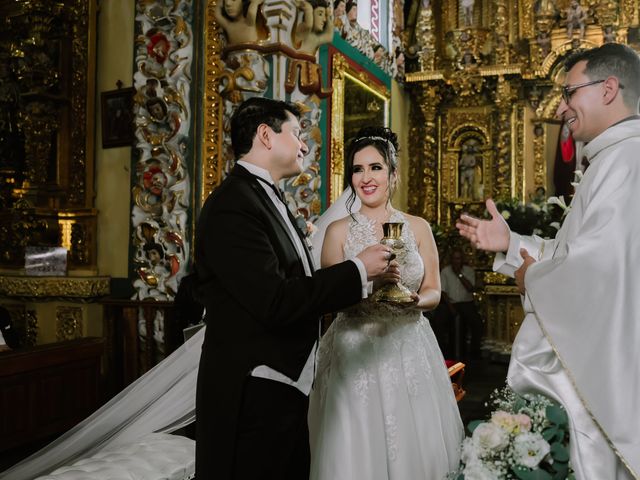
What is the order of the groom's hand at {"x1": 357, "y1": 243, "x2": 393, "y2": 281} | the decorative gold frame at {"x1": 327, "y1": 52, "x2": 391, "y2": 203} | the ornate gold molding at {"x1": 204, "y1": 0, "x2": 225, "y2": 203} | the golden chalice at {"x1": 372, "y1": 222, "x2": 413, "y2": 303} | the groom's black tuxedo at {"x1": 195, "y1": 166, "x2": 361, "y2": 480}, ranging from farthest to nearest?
the decorative gold frame at {"x1": 327, "y1": 52, "x2": 391, "y2": 203} < the ornate gold molding at {"x1": 204, "y1": 0, "x2": 225, "y2": 203} < the golden chalice at {"x1": 372, "y1": 222, "x2": 413, "y2": 303} < the groom's hand at {"x1": 357, "y1": 243, "x2": 393, "y2": 281} < the groom's black tuxedo at {"x1": 195, "y1": 166, "x2": 361, "y2": 480}

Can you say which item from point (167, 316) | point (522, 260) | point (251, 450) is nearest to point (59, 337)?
point (167, 316)

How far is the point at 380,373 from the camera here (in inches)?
123

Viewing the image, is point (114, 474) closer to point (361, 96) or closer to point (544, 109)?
point (361, 96)

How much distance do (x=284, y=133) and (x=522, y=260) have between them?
3.56ft

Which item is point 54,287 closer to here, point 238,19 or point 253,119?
point 238,19

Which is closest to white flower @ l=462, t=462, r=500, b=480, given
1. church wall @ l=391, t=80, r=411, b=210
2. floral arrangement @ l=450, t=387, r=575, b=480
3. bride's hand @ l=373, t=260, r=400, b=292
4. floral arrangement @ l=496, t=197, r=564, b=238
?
floral arrangement @ l=450, t=387, r=575, b=480

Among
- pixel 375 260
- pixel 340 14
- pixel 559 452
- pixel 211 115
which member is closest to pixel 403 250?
pixel 375 260

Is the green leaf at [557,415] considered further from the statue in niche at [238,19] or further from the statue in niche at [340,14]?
the statue in niche at [340,14]

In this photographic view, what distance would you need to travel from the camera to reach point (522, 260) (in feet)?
8.48

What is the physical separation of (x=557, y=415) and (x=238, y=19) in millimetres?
3544

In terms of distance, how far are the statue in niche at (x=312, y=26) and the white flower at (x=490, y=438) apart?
3324 millimetres

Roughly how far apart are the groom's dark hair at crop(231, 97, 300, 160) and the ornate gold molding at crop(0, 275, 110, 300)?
11.3ft

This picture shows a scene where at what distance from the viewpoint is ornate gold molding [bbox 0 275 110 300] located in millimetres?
5379

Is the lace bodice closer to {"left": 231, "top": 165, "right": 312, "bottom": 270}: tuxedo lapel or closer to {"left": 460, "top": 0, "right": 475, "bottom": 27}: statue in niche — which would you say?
{"left": 231, "top": 165, "right": 312, "bottom": 270}: tuxedo lapel
